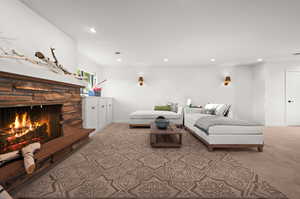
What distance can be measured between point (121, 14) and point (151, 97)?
3796mm

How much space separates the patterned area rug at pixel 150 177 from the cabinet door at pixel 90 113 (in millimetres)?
1119

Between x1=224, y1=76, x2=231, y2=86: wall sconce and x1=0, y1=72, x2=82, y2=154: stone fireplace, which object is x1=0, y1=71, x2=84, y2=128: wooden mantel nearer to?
x1=0, y1=72, x2=82, y2=154: stone fireplace

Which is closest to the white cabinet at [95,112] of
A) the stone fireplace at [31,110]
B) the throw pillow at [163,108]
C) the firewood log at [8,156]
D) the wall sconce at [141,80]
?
the stone fireplace at [31,110]

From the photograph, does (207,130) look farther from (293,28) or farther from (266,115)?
(266,115)

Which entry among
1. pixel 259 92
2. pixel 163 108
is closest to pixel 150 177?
pixel 163 108

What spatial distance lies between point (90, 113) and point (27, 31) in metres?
2.05

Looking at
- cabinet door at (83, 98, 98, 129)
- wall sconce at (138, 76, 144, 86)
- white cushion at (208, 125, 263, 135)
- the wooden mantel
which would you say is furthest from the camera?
wall sconce at (138, 76, 144, 86)

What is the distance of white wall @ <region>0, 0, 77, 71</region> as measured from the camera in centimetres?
173

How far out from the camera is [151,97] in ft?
18.6

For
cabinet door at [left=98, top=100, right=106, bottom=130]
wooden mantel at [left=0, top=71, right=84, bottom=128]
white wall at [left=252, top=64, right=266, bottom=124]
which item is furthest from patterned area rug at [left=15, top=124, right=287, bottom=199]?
white wall at [left=252, top=64, right=266, bottom=124]

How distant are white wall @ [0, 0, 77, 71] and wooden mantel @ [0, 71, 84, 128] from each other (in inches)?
21.8

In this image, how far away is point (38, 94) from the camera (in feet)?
6.17

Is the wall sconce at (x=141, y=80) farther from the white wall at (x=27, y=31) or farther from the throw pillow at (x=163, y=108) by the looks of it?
the white wall at (x=27, y=31)

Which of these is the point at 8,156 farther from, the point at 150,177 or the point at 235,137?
the point at 235,137
